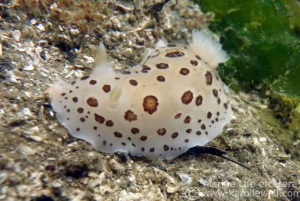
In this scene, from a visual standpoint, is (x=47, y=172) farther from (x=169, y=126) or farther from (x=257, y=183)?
(x=257, y=183)

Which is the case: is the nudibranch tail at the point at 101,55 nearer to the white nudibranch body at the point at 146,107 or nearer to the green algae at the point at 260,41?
the white nudibranch body at the point at 146,107

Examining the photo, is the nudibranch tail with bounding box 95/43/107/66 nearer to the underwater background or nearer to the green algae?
the underwater background

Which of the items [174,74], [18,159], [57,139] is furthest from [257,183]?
[18,159]

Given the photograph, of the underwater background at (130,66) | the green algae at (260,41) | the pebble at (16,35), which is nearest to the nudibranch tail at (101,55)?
the underwater background at (130,66)

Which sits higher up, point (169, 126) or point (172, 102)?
point (172, 102)

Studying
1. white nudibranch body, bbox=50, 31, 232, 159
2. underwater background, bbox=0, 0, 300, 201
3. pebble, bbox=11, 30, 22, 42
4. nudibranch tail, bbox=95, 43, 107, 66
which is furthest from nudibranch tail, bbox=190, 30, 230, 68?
pebble, bbox=11, 30, 22, 42

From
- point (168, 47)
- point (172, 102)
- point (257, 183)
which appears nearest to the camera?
point (172, 102)

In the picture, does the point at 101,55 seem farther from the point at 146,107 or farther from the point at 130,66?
the point at 130,66
